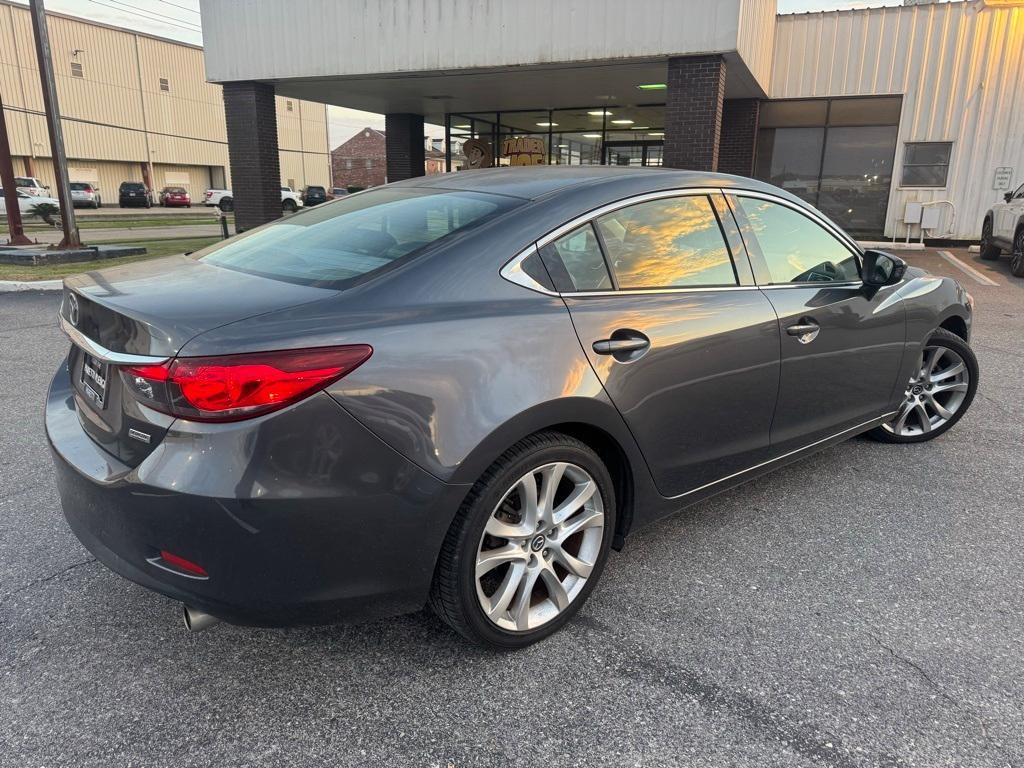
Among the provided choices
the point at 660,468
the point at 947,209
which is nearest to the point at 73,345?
the point at 660,468

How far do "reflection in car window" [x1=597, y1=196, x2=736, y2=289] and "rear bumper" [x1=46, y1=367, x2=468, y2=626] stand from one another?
116cm

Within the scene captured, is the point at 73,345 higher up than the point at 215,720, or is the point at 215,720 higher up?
the point at 73,345

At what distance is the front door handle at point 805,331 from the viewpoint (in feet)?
10.8

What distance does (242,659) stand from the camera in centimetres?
251

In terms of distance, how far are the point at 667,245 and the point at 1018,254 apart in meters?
13.3

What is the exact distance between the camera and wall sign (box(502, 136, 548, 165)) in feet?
66.9

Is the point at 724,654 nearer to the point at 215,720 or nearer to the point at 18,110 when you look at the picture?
the point at 215,720

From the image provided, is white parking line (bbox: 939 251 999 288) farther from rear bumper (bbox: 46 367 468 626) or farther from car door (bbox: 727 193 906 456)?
rear bumper (bbox: 46 367 468 626)

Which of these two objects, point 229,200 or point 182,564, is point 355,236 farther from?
point 229,200

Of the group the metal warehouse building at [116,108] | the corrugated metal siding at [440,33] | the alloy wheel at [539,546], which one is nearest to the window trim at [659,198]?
the alloy wheel at [539,546]

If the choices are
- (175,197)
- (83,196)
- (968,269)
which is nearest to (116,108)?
(175,197)

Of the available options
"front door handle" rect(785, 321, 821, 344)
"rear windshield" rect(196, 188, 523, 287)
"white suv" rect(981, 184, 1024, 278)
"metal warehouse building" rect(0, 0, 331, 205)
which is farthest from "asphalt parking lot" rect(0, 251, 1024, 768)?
"metal warehouse building" rect(0, 0, 331, 205)

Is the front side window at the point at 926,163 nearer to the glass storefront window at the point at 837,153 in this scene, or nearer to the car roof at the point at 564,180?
the glass storefront window at the point at 837,153

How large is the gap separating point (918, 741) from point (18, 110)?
53644 mm
